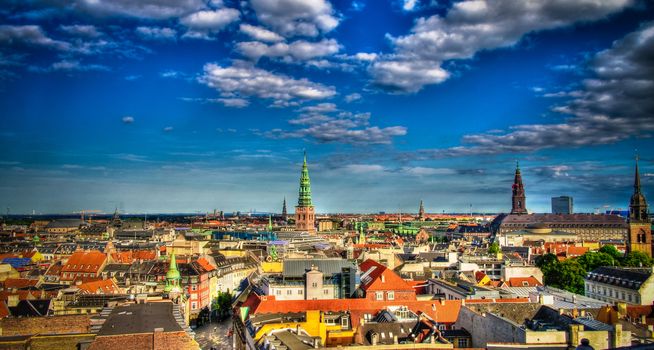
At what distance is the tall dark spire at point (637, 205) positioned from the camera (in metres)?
140

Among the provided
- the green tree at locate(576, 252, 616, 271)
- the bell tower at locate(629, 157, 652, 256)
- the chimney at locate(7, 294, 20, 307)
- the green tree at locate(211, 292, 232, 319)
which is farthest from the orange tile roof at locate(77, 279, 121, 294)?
the bell tower at locate(629, 157, 652, 256)

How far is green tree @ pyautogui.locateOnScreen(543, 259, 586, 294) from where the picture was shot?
9812cm

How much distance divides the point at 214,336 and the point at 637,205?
114 meters

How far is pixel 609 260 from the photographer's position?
351 feet

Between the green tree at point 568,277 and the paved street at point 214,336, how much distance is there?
58.3 metres

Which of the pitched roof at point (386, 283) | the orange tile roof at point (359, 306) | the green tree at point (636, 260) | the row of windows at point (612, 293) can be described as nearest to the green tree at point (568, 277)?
the row of windows at point (612, 293)

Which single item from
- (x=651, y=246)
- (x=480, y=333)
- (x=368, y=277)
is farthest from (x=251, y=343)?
(x=651, y=246)

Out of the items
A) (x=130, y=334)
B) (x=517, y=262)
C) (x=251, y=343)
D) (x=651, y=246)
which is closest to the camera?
(x=130, y=334)

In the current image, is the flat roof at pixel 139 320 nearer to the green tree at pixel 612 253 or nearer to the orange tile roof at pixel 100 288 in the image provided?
the orange tile roof at pixel 100 288

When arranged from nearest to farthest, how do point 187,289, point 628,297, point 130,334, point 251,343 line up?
point 130,334, point 251,343, point 628,297, point 187,289

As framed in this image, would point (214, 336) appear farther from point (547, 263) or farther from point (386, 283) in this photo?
point (547, 263)

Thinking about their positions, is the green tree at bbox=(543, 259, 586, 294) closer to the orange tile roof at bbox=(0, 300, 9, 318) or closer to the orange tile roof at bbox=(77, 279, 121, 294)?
the orange tile roof at bbox=(77, 279, 121, 294)

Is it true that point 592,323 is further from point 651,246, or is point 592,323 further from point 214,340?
point 651,246

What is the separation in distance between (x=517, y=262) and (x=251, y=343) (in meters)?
70.2
